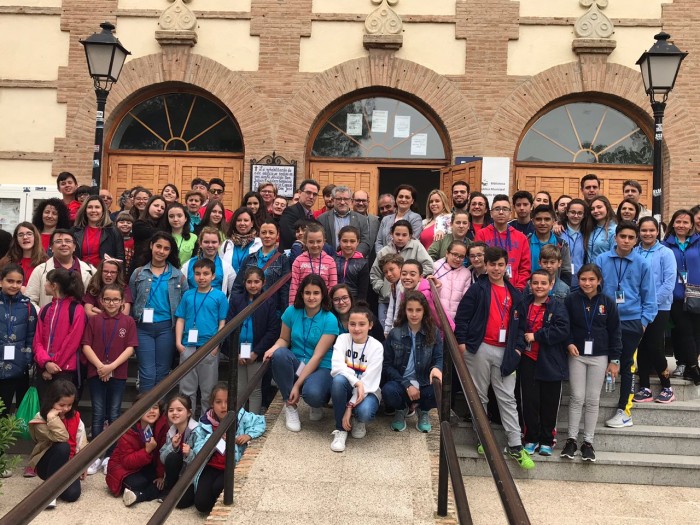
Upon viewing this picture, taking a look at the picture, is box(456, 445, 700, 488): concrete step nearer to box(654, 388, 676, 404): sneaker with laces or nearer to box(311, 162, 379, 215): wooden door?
box(654, 388, 676, 404): sneaker with laces

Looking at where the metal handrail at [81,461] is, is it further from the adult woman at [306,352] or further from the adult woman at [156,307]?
the adult woman at [156,307]

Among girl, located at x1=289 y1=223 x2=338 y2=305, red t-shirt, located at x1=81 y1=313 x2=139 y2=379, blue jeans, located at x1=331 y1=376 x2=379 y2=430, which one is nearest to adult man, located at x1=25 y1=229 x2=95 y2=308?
red t-shirt, located at x1=81 y1=313 x2=139 y2=379

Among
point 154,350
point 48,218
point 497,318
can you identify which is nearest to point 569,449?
point 497,318

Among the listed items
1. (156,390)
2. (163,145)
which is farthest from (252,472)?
(163,145)

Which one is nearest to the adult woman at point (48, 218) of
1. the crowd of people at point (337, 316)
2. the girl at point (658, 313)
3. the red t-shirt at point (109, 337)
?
the crowd of people at point (337, 316)

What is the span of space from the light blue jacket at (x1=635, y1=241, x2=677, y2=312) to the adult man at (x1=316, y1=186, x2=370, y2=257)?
2881 millimetres

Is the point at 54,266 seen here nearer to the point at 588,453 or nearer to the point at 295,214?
the point at 295,214

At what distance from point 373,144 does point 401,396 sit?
7150 millimetres

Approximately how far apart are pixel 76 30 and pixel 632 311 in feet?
33.4

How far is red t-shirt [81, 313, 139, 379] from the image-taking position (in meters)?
6.06

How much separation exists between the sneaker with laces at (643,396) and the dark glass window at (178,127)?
25.6 ft

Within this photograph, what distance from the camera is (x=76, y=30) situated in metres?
11.4

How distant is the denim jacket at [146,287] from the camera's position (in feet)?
20.8

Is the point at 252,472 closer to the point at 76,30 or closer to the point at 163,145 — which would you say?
the point at 163,145
